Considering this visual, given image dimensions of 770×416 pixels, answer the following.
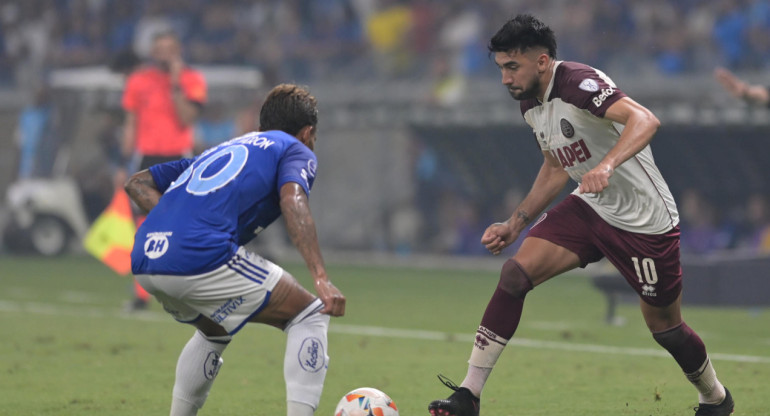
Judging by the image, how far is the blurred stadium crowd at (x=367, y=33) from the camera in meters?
18.3

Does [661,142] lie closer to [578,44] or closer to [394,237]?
[578,44]

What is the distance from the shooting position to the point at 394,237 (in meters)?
21.5

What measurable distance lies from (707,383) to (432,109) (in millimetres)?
14209

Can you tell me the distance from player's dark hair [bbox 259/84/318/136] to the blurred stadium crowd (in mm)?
12435

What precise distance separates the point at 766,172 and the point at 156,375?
12.0 meters

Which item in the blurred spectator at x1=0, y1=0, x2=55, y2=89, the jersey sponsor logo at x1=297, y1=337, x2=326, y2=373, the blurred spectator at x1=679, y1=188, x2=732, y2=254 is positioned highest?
the jersey sponsor logo at x1=297, y1=337, x2=326, y2=373

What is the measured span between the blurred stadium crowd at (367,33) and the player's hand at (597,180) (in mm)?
12025

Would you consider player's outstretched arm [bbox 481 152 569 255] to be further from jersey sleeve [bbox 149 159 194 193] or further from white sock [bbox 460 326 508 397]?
jersey sleeve [bbox 149 159 194 193]

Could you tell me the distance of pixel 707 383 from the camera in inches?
257

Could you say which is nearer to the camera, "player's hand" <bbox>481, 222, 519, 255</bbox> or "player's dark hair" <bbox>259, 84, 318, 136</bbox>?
"player's dark hair" <bbox>259, 84, 318, 136</bbox>

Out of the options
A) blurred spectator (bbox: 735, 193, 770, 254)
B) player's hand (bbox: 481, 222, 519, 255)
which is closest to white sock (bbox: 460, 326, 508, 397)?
player's hand (bbox: 481, 222, 519, 255)

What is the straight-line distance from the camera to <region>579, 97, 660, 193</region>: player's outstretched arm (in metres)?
5.69

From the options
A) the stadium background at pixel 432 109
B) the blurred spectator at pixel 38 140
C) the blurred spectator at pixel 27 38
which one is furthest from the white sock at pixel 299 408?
the blurred spectator at pixel 27 38

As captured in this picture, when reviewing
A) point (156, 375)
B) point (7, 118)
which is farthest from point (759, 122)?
point (7, 118)
